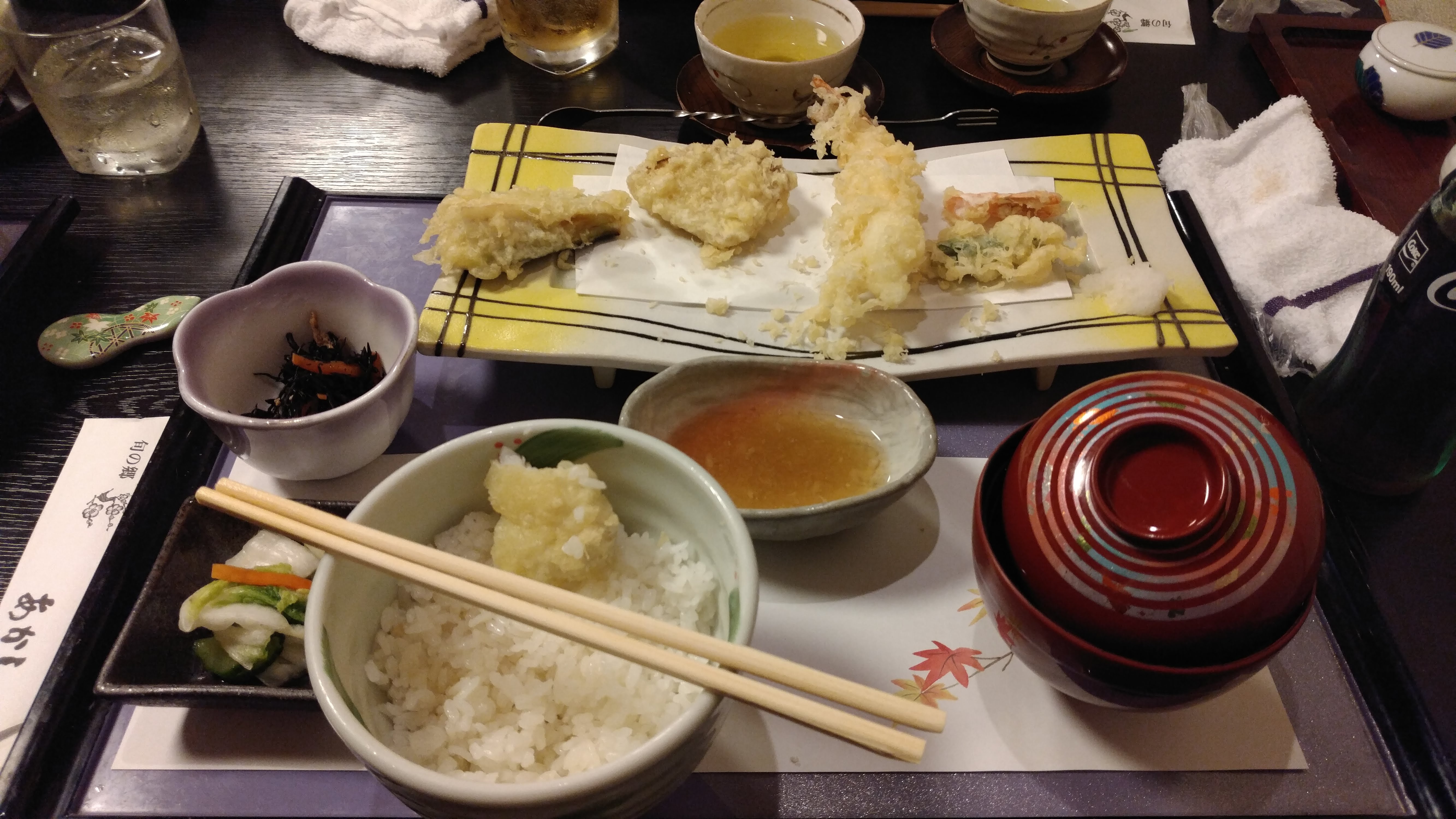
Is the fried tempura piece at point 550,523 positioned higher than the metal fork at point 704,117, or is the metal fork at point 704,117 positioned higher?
the fried tempura piece at point 550,523

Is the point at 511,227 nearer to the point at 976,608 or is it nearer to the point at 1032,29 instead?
the point at 976,608

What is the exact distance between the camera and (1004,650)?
1367mm

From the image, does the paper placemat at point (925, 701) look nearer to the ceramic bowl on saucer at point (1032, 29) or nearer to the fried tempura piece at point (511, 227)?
the fried tempura piece at point (511, 227)

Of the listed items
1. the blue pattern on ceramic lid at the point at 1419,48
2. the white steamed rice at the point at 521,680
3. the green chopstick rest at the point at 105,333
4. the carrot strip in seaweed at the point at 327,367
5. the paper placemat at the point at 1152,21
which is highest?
the blue pattern on ceramic lid at the point at 1419,48

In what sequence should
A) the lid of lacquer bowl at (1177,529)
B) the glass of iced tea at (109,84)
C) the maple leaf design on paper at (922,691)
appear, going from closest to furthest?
the lid of lacquer bowl at (1177,529) < the maple leaf design on paper at (922,691) < the glass of iced tea at (109,84)

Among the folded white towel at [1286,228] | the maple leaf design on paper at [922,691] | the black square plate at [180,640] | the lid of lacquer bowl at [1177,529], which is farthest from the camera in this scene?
the folded white towel at [1286,228]

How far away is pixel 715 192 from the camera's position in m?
2.02

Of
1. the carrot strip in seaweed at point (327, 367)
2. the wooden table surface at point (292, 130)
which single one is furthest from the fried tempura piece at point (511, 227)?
the wooden table surface at point (292, 130)

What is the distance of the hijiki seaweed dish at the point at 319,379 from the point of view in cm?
160

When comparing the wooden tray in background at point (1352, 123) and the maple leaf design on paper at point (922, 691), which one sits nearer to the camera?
the maple leaf design on paper at point (922, 691)

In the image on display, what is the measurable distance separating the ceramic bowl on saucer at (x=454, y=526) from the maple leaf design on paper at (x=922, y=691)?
374 millimetres

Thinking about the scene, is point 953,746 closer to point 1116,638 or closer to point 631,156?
point 1116,638

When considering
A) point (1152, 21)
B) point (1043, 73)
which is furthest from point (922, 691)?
point (1152, 21)

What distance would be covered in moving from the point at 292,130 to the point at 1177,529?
8.95 ft
